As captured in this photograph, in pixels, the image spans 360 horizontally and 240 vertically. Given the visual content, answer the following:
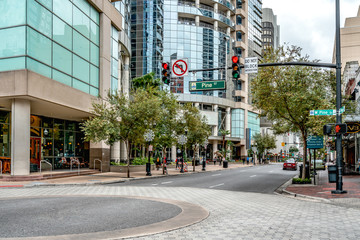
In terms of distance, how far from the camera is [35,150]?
93.1 ft

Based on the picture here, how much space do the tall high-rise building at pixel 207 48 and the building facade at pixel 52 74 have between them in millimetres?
33356

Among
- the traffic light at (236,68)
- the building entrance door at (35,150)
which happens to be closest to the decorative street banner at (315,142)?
the traffic light at (236,68)

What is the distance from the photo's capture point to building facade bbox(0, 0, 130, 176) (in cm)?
2212

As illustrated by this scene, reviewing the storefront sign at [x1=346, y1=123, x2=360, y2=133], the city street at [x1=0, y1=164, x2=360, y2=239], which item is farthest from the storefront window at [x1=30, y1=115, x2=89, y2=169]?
the storefront sign at [x1=346, y1=123, x2=360, y2=133]

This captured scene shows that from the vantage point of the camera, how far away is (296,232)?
26.7 ft

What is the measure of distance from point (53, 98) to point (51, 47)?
364 centimetres

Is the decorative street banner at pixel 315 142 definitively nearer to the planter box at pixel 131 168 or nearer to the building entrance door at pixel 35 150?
the planter box at pixel 131 168

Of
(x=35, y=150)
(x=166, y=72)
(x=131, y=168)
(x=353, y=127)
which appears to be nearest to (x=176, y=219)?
(x=166, y=72)

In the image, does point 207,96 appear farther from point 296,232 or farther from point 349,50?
point 296,232

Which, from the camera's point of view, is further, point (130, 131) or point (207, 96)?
point (207, 96)

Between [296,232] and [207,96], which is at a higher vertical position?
[207,96]

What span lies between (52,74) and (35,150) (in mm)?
7241

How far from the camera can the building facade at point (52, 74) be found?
22125mm

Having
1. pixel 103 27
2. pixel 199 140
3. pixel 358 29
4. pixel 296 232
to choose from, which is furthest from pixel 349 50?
pixel 296 232
